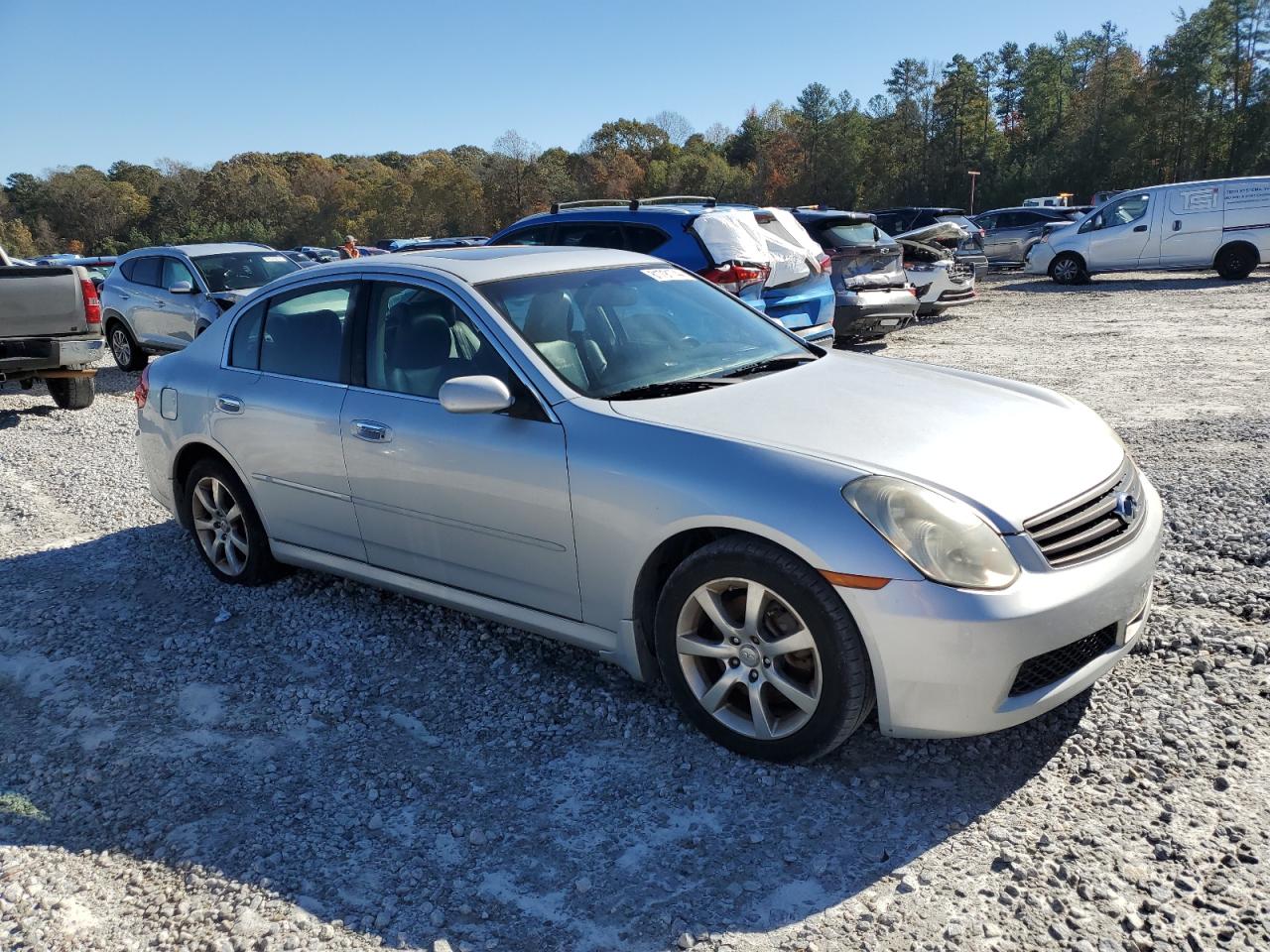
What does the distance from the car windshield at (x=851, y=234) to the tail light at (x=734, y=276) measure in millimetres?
3604

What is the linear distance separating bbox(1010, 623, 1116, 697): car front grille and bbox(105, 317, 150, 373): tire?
13.5 metres

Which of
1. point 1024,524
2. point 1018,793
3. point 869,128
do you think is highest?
point 869,128

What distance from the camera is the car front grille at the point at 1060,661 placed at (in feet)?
9.42

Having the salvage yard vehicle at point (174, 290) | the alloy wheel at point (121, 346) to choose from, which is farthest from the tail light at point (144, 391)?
the alloy wheel at point (121, 346)

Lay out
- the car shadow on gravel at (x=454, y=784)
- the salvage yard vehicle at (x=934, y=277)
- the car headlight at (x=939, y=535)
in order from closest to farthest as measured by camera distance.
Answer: the car shadow on gravel at (x=454, y=784)
the car headlight at (x=939, y=535)
the salvage yard vehicle at (x=934, y=277)

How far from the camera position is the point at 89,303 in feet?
33.3

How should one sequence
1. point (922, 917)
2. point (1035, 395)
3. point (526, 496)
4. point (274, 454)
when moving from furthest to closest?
1. point (274, 454)
2. point (1035, 395)
3. point (526, 496)
4. point (922, 917)

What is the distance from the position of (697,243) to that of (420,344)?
5.01m

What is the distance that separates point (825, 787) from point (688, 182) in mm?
83711

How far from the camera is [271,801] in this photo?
3.18 m

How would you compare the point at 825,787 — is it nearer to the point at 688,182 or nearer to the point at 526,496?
the point at 526,496

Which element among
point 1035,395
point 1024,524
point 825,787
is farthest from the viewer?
point 1035,395

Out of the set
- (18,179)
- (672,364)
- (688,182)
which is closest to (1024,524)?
(672,364)

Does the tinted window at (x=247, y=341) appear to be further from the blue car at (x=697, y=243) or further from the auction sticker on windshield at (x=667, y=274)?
the blue car at (x=697, y=243)
